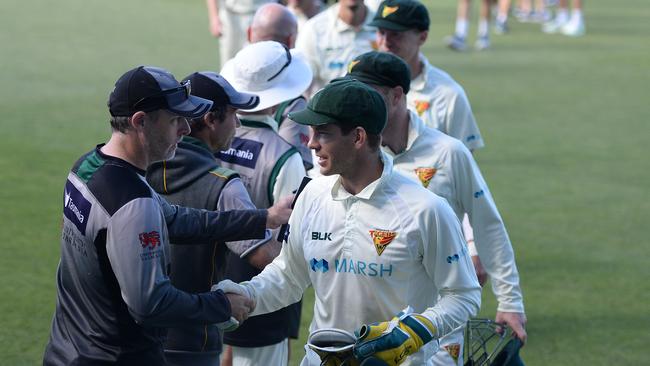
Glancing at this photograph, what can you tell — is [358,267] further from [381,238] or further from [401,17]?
[401,17]

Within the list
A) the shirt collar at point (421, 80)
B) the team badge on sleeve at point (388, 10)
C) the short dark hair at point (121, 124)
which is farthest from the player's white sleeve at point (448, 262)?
the team badge on sleeve at point (388, 10)

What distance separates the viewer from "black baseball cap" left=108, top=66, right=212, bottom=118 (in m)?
3.99

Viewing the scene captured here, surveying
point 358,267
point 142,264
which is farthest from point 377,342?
point 142,264

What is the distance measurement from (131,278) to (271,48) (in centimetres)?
251

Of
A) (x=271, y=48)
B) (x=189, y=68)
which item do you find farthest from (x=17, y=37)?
(x=271, y=48)

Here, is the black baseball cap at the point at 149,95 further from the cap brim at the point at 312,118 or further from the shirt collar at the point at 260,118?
the shirt collar at the point at 260,118

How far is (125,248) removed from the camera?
3822mm

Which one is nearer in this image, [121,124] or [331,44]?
[121,124]

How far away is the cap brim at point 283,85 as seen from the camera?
580 cm

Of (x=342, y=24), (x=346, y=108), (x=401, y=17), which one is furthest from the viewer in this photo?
(x=342, y=24)

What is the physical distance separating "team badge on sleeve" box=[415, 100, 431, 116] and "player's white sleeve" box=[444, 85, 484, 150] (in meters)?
0.15

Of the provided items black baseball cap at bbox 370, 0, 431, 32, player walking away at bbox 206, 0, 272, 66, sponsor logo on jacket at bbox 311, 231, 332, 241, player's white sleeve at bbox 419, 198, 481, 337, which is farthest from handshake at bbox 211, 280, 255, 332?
player walking away at bbox 206, 0, 272, 66

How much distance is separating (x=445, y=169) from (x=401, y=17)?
5.76 feet

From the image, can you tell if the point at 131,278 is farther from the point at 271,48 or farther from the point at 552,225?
the point at 552,225
